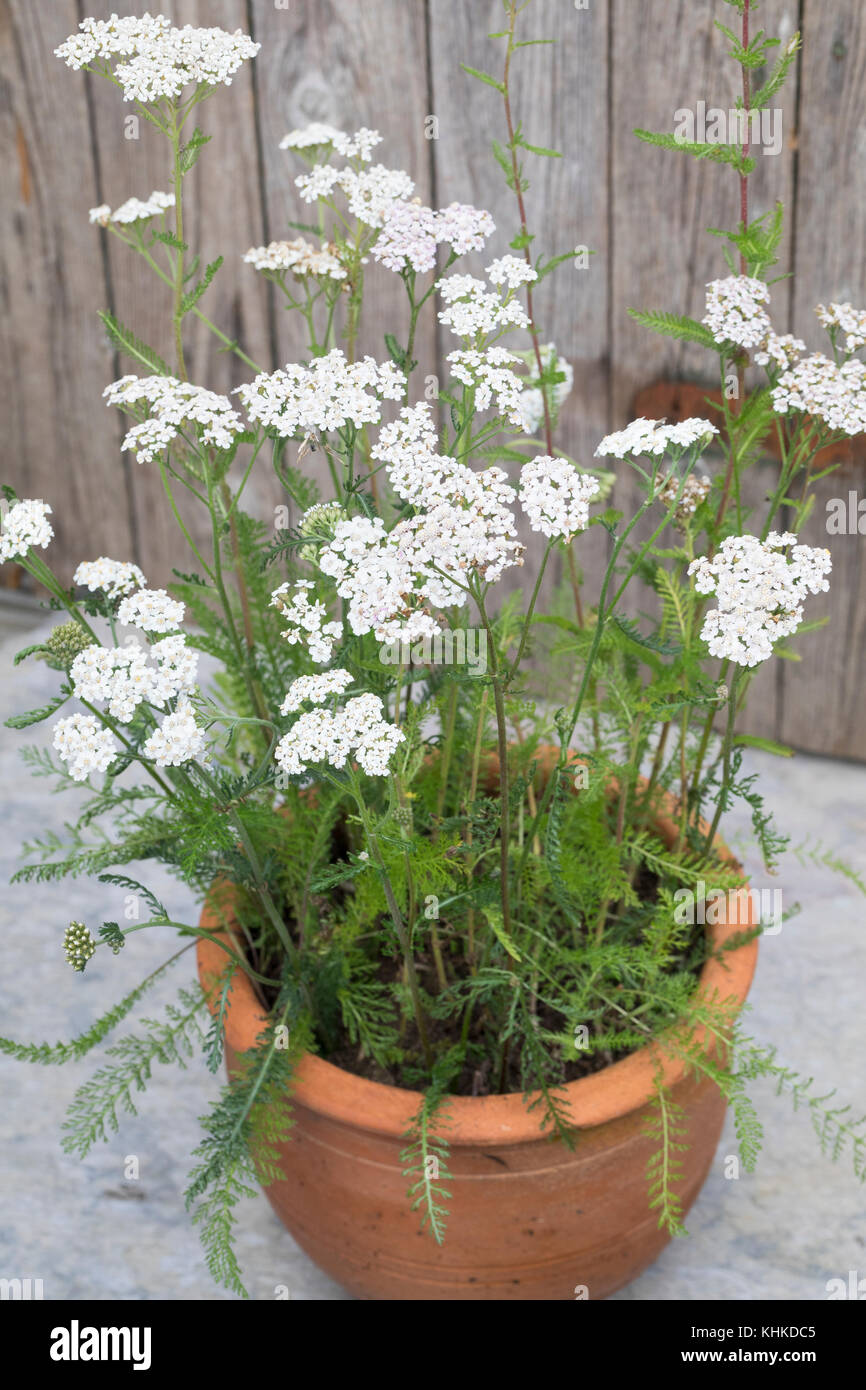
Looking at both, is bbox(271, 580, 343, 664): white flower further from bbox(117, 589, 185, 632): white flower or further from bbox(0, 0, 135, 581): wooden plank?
bbox(0, 0, 135, 581): wooden plank

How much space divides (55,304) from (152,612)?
1.42 metres

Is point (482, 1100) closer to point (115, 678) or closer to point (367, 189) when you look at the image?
point (115, 678)

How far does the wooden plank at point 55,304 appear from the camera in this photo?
2.05m

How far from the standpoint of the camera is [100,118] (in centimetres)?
201

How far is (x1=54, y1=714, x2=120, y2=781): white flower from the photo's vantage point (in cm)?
89

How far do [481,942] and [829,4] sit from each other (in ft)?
3.65

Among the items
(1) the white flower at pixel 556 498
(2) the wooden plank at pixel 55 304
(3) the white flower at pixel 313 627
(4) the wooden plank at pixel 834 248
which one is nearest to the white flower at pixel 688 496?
(1) the white flower at pixel 556 498

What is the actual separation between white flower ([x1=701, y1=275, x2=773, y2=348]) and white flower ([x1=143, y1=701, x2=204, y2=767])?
48 centimetres

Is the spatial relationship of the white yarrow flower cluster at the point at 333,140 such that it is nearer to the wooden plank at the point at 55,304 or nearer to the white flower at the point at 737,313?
the white flower at the point at 737,313

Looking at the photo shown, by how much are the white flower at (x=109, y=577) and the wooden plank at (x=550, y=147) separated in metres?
0.91

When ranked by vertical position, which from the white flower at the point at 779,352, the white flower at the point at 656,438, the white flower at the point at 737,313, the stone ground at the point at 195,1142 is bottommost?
the stone ground at the point at 195,1142
